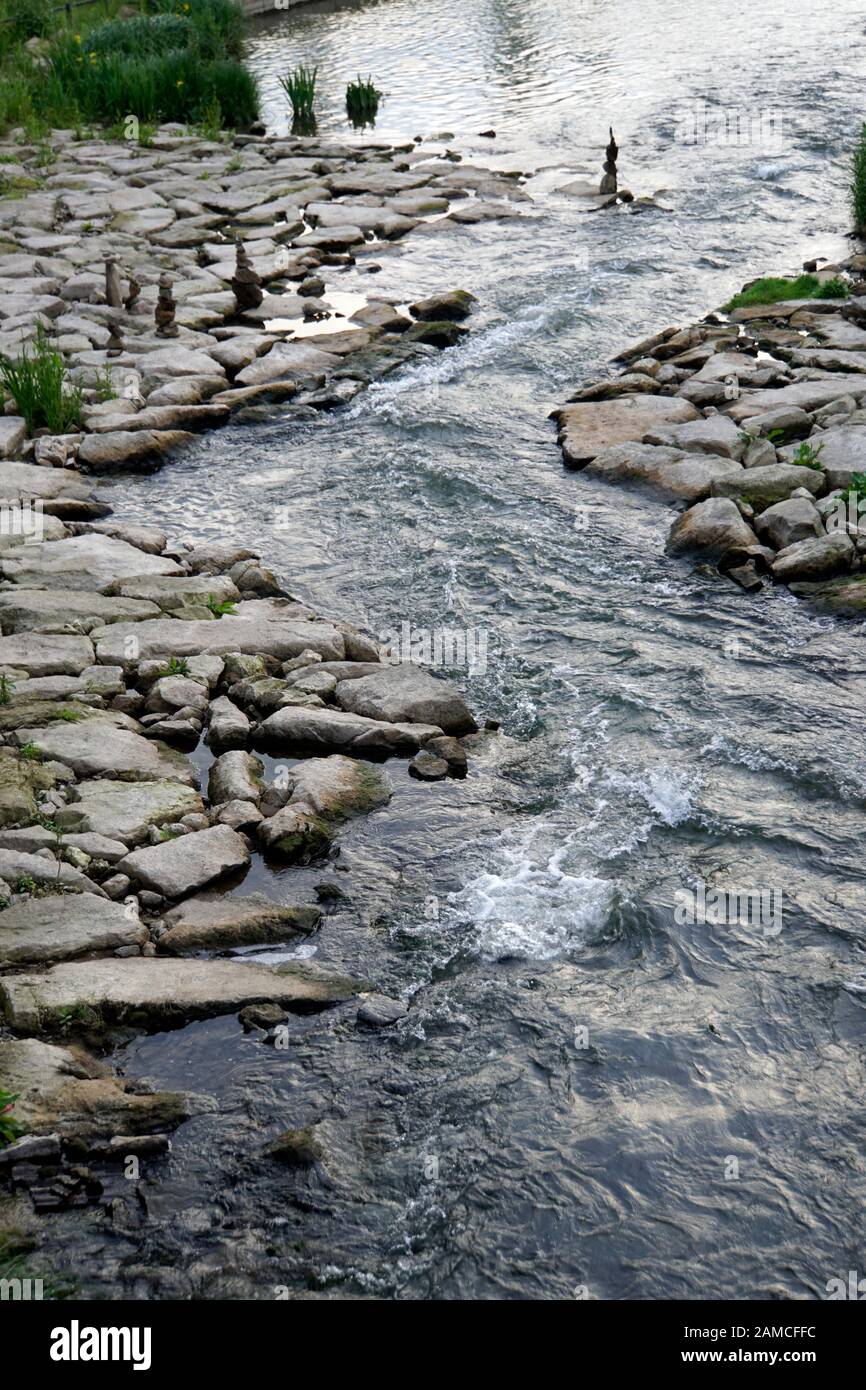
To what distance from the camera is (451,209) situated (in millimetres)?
14883

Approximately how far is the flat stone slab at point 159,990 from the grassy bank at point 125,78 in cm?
1575

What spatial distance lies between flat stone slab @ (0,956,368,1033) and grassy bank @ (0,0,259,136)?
15748mm

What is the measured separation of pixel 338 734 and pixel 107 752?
1066 mm

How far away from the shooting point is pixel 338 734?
607cm

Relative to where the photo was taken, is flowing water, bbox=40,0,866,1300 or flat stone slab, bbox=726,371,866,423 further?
flat stone slab, bbox=726,371,866,423

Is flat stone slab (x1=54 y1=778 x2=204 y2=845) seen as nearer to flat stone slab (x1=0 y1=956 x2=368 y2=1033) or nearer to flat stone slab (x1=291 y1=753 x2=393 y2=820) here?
flat stone slab (x1=291 y1=753 x2=393 y2=820)

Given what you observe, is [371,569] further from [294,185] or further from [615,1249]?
[294,185]

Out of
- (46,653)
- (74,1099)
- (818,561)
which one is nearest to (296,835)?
(74,1099)

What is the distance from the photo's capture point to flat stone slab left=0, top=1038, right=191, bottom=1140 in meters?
3.96

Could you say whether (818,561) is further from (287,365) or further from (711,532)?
(287,365)

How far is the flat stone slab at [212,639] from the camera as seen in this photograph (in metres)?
6.76

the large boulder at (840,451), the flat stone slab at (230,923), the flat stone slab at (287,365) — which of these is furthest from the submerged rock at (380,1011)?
the flat stone slab at (287,365)

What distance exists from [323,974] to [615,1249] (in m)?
1.49

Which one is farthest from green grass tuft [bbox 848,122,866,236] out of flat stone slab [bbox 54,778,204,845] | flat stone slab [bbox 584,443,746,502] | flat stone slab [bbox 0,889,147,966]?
flat stone slab [bbox 0,889,147,966]
